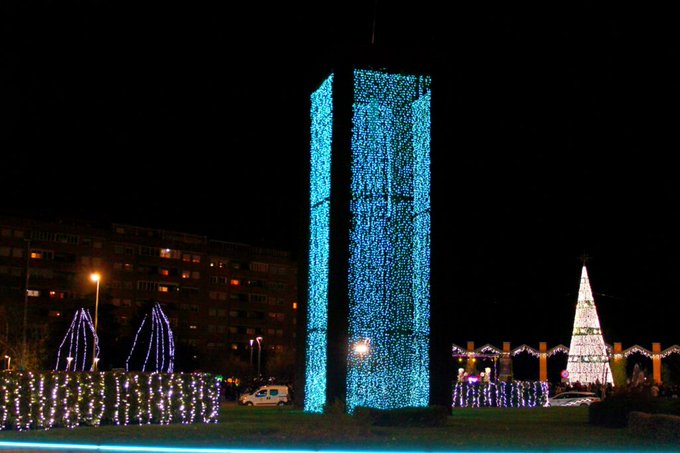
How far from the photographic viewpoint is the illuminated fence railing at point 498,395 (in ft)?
163

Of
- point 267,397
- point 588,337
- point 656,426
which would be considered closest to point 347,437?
point 656,426

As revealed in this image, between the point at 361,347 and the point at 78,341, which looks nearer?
the point at 361,347

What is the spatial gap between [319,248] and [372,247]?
2628 mm

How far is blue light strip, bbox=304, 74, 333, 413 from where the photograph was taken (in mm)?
36562

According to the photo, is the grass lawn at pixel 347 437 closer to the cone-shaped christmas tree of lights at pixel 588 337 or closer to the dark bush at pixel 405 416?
the dark bush at pixel 405 416

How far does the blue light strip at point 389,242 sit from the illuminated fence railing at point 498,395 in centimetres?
1486

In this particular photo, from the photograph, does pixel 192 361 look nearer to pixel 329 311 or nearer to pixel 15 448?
pixel 329 311

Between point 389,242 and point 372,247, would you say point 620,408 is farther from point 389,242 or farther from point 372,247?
point 372,247

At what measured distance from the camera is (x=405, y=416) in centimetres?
2814

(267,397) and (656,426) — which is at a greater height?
(267,397)

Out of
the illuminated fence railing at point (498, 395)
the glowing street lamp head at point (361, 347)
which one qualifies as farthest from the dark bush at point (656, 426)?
the illuminated fence railing at point (498, 395)

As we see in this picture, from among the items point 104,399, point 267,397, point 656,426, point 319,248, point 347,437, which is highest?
point 319,248

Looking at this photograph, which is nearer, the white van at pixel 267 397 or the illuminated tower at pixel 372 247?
the illuminated tower at pixel 372 247

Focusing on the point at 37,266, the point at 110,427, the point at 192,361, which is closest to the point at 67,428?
the point at 110,427
